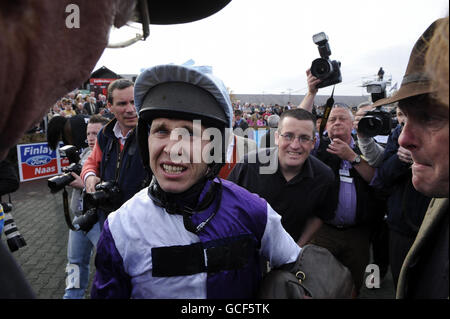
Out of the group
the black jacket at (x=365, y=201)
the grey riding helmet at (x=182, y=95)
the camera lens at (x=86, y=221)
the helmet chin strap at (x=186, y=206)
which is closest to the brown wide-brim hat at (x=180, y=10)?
the grey riding helmet at (x=182, y=95)

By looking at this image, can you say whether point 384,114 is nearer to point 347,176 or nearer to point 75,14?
point 347,176

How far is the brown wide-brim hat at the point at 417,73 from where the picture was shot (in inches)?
36.1

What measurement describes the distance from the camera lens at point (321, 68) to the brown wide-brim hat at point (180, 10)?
7.57 feet

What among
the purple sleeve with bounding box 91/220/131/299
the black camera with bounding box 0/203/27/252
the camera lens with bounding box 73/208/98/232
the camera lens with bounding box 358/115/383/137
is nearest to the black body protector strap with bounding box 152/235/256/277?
the purple sleeve with bounding box 91/220/131/299

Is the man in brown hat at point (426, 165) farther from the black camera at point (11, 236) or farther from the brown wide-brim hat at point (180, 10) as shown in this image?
the black camera at point (11, 236)

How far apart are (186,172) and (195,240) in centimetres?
32

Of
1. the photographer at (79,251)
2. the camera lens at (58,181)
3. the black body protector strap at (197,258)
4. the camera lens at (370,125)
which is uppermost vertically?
the camera lens at (370,125)

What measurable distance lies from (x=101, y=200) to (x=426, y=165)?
232cm

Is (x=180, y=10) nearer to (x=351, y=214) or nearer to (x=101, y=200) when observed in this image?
(x=101, y=200)

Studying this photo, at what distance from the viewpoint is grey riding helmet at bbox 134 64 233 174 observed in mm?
1390

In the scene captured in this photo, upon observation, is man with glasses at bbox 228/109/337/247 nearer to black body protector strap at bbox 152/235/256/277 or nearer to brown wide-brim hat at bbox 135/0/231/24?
black body protector strap at bbox 152/235/256/277

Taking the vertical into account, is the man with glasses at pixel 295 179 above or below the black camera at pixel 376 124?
below
